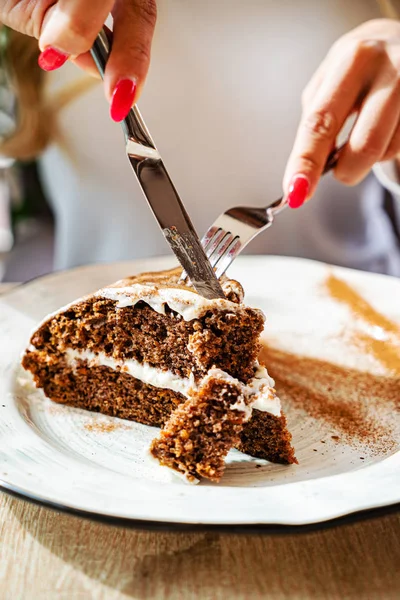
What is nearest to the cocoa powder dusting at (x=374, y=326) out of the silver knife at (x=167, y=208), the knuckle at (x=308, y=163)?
the knuckle at (x=308, y=163)

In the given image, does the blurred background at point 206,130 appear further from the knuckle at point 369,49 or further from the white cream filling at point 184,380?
the white cream filling at point 184,380

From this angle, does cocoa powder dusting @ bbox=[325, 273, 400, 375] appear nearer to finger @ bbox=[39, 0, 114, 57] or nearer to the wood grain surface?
the wood grain surface

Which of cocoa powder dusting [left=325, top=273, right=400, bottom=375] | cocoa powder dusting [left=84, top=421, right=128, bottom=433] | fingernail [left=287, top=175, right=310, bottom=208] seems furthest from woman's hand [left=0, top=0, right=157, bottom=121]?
cocoa powder dusting [left=325, top=273, right=400, bottom=375]

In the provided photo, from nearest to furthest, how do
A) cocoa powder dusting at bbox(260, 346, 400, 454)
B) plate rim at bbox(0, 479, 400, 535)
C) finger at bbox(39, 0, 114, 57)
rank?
1. plate rim at bbox(0, 479, 400, 535)
2. finger at bbox(39, 0, 114, 57)
3. cocoa powder dusting at bbox(260, 346, 400, 454)

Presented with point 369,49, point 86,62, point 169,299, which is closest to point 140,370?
point 169,299

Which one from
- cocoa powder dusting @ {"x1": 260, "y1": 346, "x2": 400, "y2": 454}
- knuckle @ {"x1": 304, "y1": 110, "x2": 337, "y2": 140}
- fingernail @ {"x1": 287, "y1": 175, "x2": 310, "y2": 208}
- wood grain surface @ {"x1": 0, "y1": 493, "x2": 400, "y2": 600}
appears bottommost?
cocoa powder dusting @ {"x1": 260, "y1": 346, "x2": 400, "y2": 454}

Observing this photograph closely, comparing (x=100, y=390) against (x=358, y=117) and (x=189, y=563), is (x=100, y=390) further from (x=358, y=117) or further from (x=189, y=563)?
(x=358, y=117)

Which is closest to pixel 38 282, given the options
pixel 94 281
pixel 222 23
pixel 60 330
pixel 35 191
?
pixel 94 281
